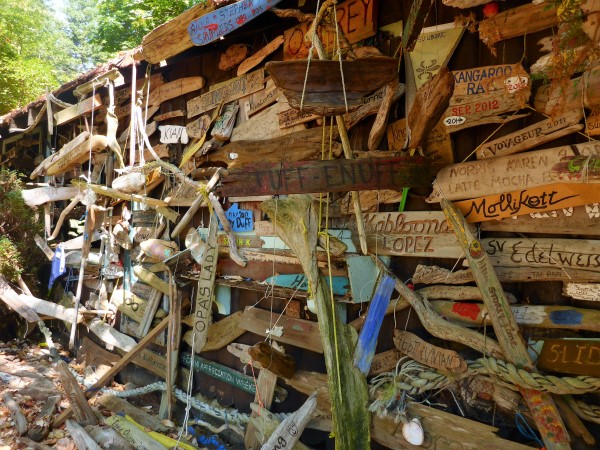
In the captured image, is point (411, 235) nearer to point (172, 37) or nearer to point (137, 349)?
point (172, 37)

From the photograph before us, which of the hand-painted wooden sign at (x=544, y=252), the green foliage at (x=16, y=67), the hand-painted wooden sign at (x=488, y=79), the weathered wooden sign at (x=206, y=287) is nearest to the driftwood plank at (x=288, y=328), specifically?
the weathered wooden sign at (x=206, y=287)

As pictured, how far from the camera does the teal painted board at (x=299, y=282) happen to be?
352cm

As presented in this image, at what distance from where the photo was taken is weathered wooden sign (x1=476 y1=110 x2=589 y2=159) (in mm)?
2426

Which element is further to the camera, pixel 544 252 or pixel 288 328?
pixel 288 328

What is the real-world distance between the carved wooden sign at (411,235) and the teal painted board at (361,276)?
0.45 feet

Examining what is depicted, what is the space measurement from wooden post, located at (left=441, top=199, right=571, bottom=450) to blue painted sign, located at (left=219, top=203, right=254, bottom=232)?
2.21m

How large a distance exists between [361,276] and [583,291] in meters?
1.46

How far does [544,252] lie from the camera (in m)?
2.54

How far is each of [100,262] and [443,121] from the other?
18.4 feet

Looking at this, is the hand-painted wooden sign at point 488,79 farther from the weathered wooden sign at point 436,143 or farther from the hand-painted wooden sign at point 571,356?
the hand-painted wooden sign at point 571,356

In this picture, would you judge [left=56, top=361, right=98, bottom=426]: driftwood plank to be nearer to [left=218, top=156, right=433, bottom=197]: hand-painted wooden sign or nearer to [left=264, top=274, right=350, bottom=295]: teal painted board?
[left=264, top=274, right=350, bottom=295]: teal painted board

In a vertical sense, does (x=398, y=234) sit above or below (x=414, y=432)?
above

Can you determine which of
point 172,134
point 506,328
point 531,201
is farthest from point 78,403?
point 531,201

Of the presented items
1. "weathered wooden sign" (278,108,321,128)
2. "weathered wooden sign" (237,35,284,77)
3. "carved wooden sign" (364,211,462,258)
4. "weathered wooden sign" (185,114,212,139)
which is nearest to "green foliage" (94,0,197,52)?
"weathered wooden sign" (185,114,212,139)
